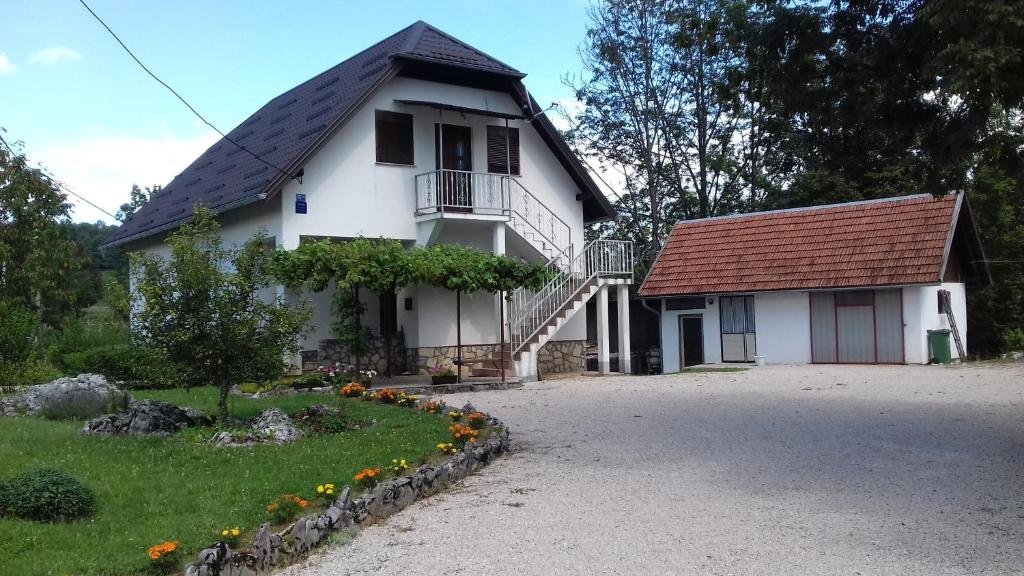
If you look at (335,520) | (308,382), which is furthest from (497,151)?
(335,520)

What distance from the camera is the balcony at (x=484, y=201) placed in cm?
2031

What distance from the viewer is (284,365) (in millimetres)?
11359

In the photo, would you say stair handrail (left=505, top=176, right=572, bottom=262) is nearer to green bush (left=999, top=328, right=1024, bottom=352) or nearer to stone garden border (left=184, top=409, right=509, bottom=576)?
stone garden border (left=184, top=409, right=509, bottom=576)

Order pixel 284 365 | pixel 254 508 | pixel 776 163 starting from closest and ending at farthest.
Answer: pixel 254 508, pixel 284 365, pixel 776 163

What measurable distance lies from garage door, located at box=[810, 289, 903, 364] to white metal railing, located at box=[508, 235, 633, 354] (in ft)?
19.8

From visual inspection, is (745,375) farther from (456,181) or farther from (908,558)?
(908,558)

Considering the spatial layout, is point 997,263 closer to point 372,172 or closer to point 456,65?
point 456,65

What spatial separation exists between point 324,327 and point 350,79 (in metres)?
6.34

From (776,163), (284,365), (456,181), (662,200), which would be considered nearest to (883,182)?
(776,163)

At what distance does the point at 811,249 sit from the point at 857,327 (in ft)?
8.80

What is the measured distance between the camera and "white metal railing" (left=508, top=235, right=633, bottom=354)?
20.7 metres

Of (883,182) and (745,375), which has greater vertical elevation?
(883,182)

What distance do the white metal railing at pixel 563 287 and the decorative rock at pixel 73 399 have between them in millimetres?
9770

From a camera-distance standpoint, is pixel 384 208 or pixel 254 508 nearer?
pixel 254 508
